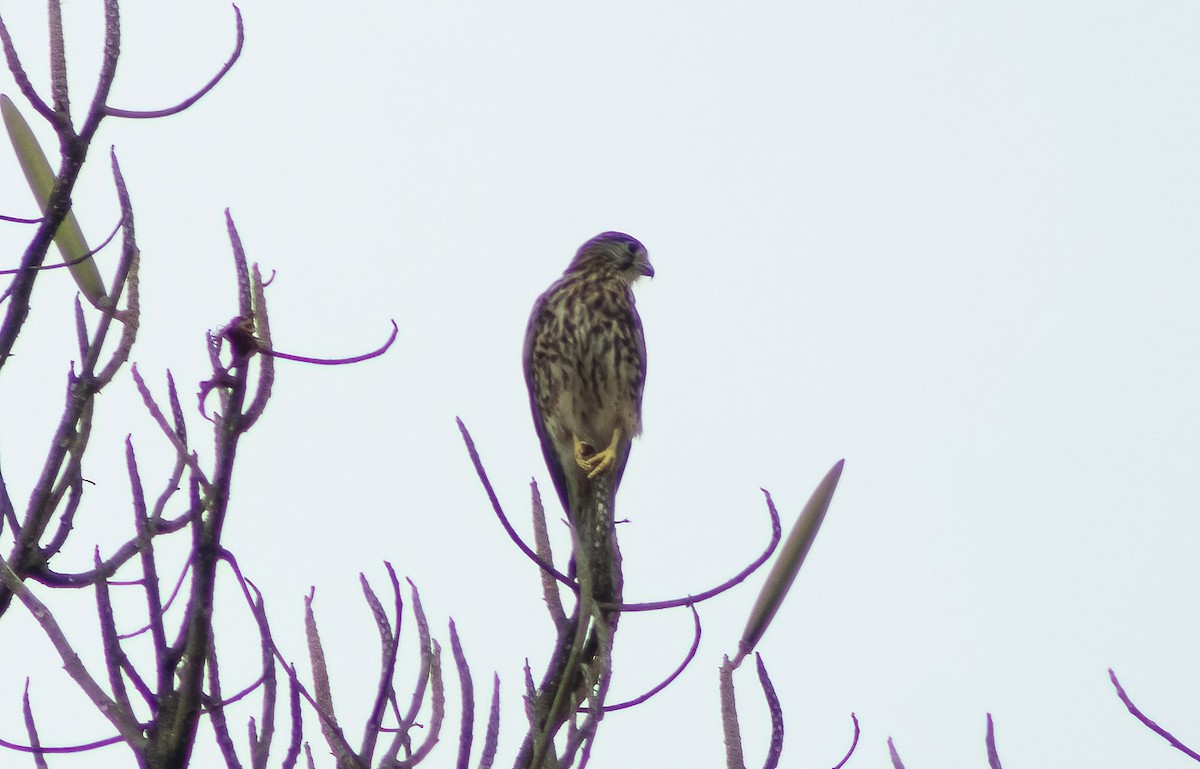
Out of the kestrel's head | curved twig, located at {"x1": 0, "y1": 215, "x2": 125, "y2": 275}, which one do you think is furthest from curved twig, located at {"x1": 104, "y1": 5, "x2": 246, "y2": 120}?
the kestrel's head

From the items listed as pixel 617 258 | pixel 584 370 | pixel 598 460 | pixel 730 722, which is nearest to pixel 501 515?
pixel 730 722

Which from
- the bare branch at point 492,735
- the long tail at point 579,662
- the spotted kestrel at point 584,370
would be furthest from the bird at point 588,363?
the bare branch at point 492,735

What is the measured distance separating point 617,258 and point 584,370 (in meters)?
0.79

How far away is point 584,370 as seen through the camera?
5.80 metres

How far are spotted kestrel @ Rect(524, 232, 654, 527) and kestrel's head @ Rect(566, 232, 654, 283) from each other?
0.13 meters

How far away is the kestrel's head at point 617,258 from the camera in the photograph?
20.8ft

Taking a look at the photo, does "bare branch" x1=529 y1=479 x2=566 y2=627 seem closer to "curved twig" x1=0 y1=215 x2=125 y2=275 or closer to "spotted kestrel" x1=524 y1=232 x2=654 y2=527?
"curved twig" x1=0 y1=215 x2=125 y2=275

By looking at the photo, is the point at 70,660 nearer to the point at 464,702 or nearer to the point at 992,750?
the point at 464,702

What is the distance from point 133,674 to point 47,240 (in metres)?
0.68

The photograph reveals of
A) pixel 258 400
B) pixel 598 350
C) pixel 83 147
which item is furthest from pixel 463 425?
pixel 598 350

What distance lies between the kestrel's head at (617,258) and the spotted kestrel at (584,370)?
134mm

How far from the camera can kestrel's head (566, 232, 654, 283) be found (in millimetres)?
6328

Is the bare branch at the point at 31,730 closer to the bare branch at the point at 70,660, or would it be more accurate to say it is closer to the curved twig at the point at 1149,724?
the bare branch at the point at 70,660

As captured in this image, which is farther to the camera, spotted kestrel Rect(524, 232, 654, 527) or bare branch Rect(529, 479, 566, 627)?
spotted kestrel Rect(524, 232, 654, 527)
